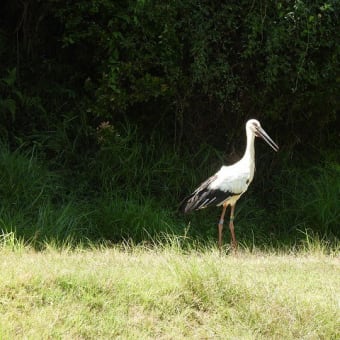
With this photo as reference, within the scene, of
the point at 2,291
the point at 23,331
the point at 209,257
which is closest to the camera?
the point at 23,331

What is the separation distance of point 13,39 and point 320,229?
4.38m

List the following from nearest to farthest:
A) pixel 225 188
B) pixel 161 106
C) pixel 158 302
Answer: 1. pixel 158 302
2. pixel 225 188
3. pixel 161 106

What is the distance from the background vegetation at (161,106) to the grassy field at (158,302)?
7.13 feet

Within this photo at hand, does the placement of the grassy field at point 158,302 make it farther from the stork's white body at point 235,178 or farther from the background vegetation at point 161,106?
the background vegetation at point 161,106

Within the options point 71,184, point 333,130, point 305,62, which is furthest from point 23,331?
point 333,130

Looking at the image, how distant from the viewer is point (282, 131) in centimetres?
996

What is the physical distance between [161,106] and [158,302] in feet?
14.3

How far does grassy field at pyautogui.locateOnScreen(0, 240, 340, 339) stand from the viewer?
5.30 metres

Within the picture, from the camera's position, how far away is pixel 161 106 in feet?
31.6

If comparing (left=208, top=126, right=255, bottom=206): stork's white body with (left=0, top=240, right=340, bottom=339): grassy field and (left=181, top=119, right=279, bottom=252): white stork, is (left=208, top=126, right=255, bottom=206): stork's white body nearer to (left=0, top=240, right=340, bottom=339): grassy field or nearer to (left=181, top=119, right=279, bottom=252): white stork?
(left=181, top=119, right=279, bottom=252): white stork

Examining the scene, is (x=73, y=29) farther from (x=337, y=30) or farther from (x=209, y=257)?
(x=209, y=257)

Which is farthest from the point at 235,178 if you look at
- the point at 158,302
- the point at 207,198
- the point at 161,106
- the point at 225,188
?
the point at 158,302

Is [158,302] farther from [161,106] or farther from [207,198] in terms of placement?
[161,106]

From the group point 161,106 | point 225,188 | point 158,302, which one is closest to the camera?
point 158,302
